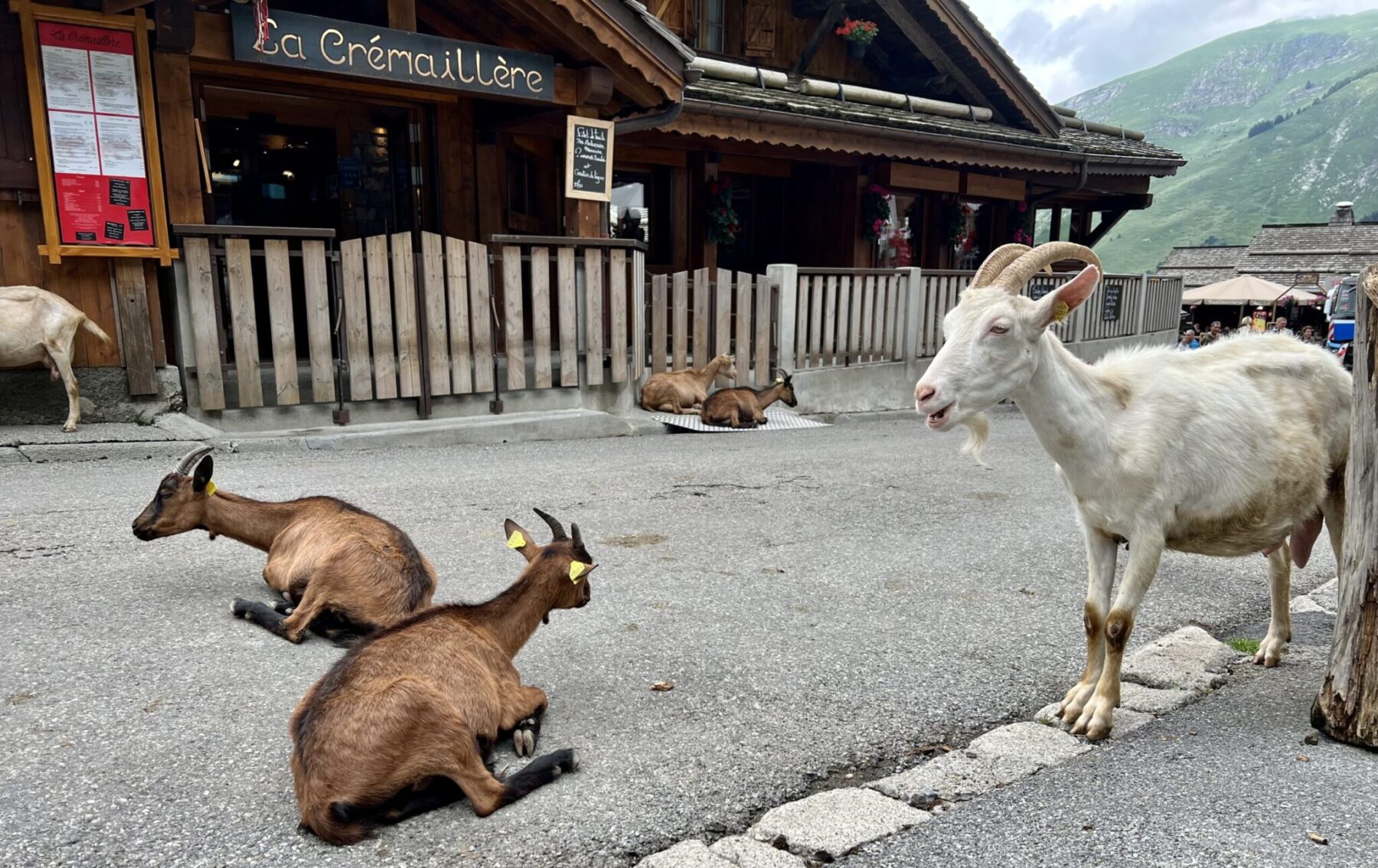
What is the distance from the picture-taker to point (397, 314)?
835 cm

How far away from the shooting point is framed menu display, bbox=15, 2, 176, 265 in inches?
266

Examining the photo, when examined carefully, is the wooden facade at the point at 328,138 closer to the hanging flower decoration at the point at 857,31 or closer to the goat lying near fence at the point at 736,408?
the goat lying near fence at the point at 736,408

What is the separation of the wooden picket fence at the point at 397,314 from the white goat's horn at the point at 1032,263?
632cm

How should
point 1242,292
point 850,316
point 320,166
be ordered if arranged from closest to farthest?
point 320,166
point 850,316
point 1242,292

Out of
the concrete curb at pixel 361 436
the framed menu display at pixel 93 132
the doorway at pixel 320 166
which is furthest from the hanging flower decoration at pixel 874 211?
the framed menu display at pixel 93 132

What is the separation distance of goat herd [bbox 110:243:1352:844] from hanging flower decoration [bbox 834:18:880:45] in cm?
1290

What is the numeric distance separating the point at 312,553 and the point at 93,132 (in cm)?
533

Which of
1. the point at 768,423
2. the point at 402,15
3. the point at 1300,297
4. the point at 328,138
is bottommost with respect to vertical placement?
the point at 768,423

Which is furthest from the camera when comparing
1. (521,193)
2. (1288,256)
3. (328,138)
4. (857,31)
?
(1288,256)

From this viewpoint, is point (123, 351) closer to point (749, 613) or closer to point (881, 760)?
point (749, 613)

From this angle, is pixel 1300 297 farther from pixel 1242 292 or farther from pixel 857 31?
pixel 857 31

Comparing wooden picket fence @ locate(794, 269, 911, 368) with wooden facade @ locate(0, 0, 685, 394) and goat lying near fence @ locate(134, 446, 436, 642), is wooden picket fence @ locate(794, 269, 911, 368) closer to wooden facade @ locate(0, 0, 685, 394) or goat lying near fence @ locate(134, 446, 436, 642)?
wooden facade @ locate(0, 0, 685, 394)

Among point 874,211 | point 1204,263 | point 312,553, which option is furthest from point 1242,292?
point 312,553

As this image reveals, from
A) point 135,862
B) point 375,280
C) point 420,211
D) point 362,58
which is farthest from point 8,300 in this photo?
point 135,862
